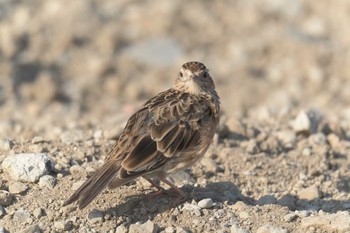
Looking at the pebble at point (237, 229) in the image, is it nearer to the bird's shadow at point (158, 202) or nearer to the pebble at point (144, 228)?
the bird's shadow at point (158, 202)

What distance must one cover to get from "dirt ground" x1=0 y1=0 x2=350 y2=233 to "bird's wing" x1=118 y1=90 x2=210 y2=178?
1.59 feet

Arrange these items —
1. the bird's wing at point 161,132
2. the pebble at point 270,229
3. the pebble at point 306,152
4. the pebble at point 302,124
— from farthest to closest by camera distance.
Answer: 1. the pebble at point 302,124
2. the pebble at point 306,152
3. the bird's wing at point 161,132
4. the pebble at point 270,229

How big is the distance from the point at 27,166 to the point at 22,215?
0.71 m

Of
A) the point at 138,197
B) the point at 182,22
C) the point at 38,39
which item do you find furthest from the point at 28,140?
the point at 182,22

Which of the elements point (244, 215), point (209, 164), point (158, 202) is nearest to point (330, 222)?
point (244, 215)

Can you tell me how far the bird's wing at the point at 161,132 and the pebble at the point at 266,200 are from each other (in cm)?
103

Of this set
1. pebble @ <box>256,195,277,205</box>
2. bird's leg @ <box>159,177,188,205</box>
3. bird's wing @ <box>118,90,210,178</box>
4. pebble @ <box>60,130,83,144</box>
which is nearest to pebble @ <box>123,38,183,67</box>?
pebble @ <box>60,130,83,144</box>

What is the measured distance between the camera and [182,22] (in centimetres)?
1661

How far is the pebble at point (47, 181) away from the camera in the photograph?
7.85 m

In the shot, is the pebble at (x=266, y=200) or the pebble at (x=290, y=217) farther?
the pebble at (x=266, y=200)

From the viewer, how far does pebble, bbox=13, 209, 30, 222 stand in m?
7.34

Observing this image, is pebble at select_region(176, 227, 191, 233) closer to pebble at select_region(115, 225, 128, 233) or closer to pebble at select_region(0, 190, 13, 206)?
pebble at select_region(115, 225, 128, 233)

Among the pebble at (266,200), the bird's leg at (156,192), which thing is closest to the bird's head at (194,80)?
the bird's leg at (156,192)

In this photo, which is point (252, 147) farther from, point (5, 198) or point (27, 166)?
point (5, 198)
